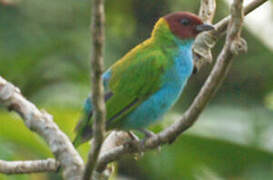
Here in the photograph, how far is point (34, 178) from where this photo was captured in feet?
16.9

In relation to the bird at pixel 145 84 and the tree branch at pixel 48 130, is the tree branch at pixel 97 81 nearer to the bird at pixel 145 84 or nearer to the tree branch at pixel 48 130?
the tree branch at pixel 48 130

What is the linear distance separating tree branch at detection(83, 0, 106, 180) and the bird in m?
0.91

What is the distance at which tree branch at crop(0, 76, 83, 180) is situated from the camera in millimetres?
3096

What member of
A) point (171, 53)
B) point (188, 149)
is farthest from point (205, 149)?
point (171, 53)

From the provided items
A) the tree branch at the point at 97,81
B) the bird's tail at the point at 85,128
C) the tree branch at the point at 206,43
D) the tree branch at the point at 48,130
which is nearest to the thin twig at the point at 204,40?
the tree branch at the point at 206,43

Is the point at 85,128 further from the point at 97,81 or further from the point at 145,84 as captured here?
the point at 97,81

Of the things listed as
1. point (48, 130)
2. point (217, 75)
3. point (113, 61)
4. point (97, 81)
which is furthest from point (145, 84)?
point (113, 61)

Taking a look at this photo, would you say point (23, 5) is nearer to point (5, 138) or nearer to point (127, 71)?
point (5, 138)

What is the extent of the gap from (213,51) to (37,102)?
2.31 metres

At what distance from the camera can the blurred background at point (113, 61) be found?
18.0 feet

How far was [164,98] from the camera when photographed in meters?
3.65

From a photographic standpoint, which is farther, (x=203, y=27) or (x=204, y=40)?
(x=204, y=40)

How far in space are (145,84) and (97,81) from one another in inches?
54.5

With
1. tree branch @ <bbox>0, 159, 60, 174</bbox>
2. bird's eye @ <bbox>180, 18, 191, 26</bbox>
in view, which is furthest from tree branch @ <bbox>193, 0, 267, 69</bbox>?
tree branch @ <bbox>0, 159, 60, 174</bbox>
